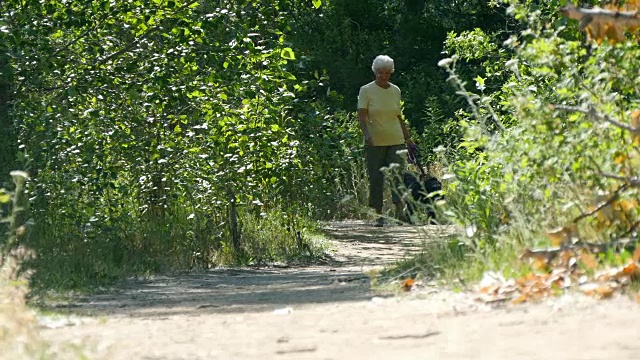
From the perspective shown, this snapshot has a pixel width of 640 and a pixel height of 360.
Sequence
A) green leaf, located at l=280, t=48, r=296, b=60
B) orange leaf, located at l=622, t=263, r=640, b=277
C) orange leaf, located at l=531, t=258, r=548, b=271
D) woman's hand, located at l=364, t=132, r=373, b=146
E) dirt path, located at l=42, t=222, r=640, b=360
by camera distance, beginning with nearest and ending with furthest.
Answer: dirt path, located at l=42, t=222, r=640, b=360 < orange leaf, located at l=622, t=263, r=640, b=277 < orange leaf, located at l=531, t=258, r=548, b=271 < green leaf, located at l=280, t=48, r=296, b=60 < woman's hand, located at l=364, t=132, r=373, b=146

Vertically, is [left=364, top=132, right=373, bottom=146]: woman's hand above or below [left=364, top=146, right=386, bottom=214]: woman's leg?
above

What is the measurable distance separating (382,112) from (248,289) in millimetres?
5704

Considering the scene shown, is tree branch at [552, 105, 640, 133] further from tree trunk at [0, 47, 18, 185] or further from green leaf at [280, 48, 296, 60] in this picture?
green leaf at [280, 48, 296, 60]

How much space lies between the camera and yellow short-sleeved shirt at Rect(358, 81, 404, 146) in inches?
612

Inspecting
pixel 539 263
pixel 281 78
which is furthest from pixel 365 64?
pixel 539 263

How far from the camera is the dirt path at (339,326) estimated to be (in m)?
5.79

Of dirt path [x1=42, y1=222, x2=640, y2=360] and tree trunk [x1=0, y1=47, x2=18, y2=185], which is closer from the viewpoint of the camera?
dirt path [x1=42, y1=222, x2=640, y2=360]

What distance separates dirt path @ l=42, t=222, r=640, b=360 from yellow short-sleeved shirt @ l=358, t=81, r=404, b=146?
18.9ft

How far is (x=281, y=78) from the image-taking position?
13.9m

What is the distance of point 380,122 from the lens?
51.3 feet

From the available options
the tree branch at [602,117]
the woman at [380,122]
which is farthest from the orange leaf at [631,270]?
the woman at [380,122]

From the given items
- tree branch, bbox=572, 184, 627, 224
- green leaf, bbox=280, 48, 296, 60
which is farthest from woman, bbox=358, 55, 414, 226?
tree branch, bbox=572, 184, 627, 224

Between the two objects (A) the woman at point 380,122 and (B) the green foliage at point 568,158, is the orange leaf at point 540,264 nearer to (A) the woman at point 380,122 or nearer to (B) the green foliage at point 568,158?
(B) the green foliage at point 568,158

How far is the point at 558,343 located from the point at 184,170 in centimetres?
775
